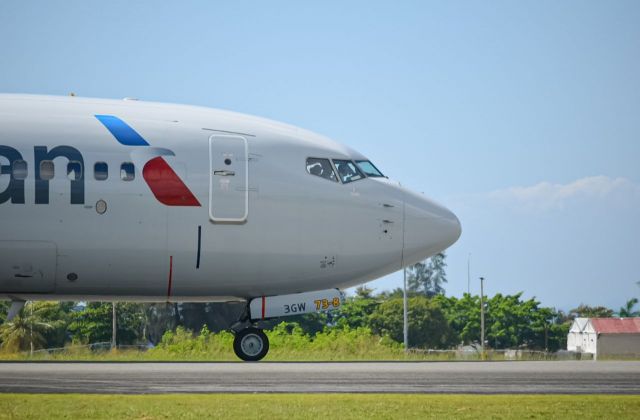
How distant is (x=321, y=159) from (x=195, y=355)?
8.18 metres

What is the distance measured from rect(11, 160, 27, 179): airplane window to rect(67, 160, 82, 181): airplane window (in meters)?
0.98

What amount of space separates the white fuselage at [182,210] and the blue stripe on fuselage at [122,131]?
0.10 feet

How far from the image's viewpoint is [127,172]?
25.1m

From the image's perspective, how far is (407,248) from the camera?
27.2 meters

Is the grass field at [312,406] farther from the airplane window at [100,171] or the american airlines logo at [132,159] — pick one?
the airplane window at [100,171]

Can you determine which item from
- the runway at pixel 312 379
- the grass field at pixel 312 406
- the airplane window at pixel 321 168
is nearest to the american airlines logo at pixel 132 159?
the airplane window at pixel 321 168

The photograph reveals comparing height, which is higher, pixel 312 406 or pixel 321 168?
pixel 321 168

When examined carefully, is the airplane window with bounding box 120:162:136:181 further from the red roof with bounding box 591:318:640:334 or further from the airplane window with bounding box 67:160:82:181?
the red roof with bounding box 591:318:640:334

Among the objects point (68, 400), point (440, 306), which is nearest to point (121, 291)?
point (68, 400)

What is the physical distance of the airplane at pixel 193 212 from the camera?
973 inches

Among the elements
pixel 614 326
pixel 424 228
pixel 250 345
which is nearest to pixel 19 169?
pixel 250 345

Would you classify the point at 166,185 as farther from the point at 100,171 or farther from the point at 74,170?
the point at 74,170

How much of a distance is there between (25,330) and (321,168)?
3257 centimetres

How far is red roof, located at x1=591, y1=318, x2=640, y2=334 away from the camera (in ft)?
344
